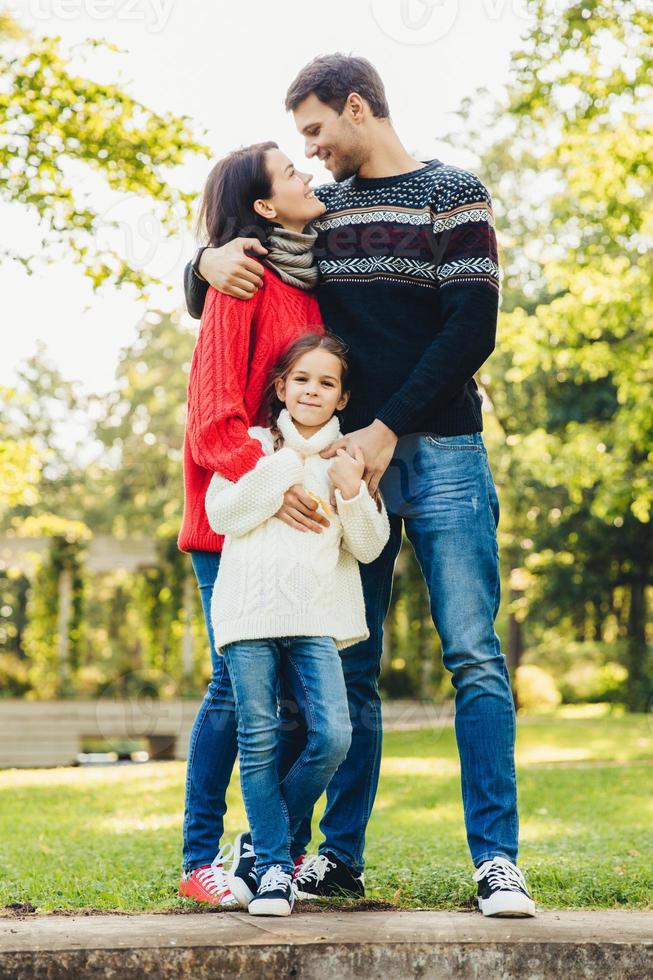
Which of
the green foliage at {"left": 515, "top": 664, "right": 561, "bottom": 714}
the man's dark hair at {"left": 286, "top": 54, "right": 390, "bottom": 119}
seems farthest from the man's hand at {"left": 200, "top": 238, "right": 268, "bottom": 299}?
the green foliage at {"left": 515, "top": 664, "right": 561, "bottom": 714}

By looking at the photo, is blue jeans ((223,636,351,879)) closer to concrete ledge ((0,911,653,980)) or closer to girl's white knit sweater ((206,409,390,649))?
girl's white knit sweater ((206,409,390,649))

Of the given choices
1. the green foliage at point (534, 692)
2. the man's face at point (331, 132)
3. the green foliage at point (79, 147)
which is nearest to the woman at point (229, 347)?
the man's face at point (331, 132)

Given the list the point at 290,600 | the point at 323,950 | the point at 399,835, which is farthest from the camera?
the point at 399,835

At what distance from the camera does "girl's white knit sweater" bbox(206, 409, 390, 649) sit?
8.66 feet

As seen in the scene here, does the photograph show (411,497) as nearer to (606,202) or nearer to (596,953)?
(596,953)

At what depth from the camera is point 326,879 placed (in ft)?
9.39

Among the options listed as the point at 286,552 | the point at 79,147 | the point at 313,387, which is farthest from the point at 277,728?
the point at 79,147

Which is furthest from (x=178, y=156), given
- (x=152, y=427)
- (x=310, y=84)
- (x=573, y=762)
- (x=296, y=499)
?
(x=152, y=427)

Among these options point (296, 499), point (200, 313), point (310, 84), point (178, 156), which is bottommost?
point (296, 499)

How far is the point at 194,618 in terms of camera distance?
639 inches

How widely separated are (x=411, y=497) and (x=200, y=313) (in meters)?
0.76

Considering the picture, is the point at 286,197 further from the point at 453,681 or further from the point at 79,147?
the point at 79,147

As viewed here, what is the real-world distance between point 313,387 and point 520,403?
68.3 feet

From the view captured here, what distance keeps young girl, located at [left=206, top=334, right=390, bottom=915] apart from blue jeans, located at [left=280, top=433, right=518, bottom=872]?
0.47 feet
